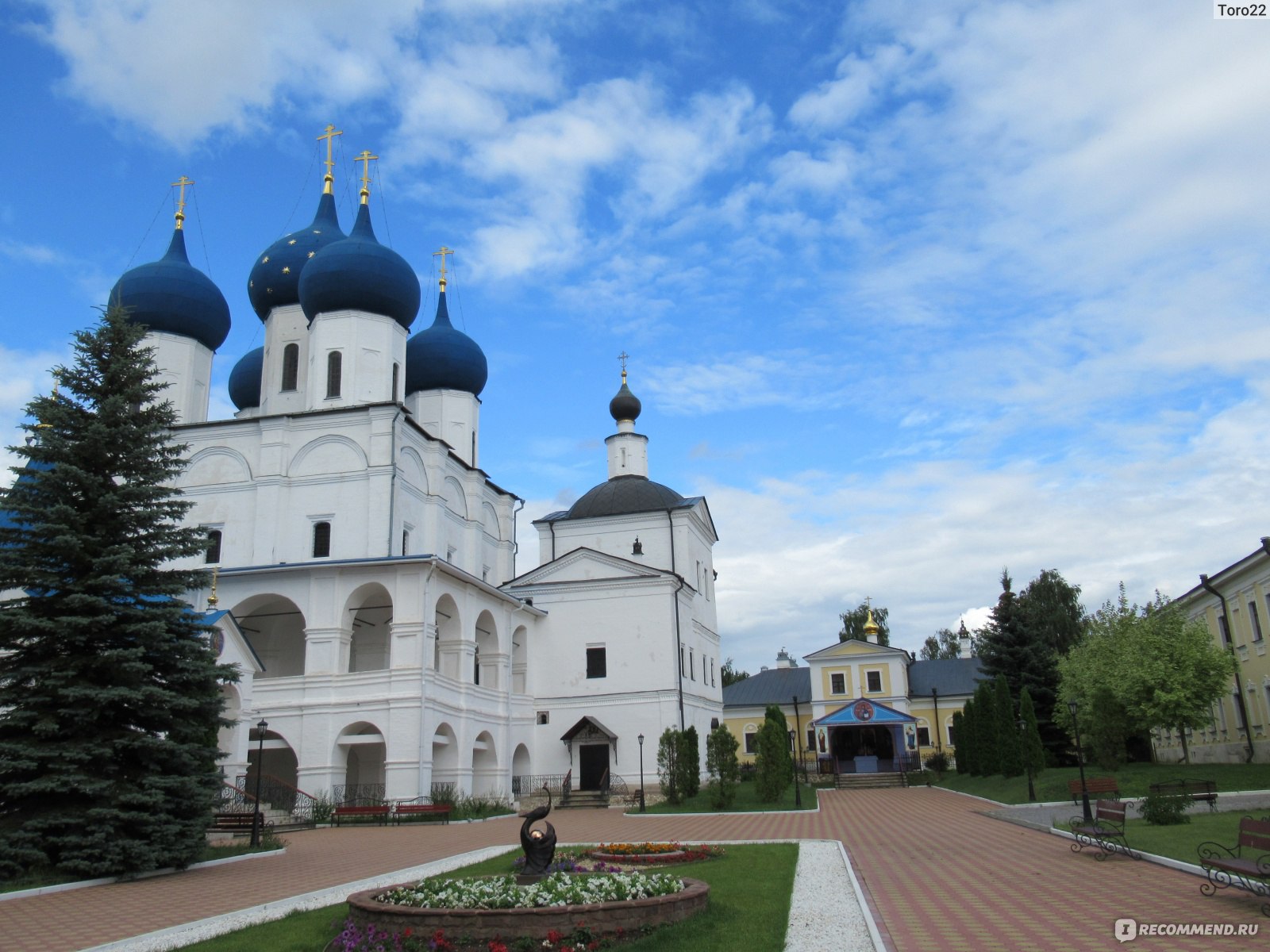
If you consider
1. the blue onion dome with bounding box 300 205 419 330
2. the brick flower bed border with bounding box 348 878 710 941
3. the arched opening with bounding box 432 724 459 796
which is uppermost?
the blue onion dome with bounding box 300 205 419 330

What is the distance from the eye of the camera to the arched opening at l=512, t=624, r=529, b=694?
1337 inches

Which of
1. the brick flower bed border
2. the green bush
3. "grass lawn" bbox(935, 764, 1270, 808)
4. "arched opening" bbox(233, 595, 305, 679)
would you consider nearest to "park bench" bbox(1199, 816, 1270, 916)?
the brick flower bed border

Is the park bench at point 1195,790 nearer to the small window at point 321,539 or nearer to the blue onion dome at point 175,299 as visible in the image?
the small window at point 321,539

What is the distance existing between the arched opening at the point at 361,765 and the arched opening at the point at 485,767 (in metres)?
2.76

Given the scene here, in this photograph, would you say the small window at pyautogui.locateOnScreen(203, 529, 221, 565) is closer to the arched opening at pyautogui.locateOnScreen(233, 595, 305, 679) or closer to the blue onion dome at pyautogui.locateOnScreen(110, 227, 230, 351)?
the arched opening at pyautogui.locateOnScreen(233, 595, 305, 679)

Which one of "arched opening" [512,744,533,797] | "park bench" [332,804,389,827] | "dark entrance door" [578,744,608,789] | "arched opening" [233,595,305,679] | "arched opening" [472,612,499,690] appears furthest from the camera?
"dark entrance door" [578,744,608,789]

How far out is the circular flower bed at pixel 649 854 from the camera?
13336 mm

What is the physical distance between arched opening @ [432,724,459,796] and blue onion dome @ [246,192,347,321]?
49.0 feet

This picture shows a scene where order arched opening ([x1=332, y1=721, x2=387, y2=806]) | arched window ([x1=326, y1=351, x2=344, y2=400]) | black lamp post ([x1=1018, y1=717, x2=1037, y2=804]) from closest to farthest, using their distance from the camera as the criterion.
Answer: black lamp post ([x1=1018, y1=717, x2=1037, y2=804])
arched opening ([x1=332, y1=721, x2=387, y2=806])
arched window ([x1=326, y1=351, x2=344, y2=400])

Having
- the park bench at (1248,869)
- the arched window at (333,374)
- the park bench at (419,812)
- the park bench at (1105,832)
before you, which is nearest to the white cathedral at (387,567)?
the arched window at (333,374)

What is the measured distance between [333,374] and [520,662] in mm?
11732

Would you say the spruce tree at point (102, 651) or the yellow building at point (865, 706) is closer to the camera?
the spruce tree at point (102, 651)

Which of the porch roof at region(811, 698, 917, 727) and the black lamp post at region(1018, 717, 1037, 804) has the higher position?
the porch roof at region(811, 698, 917, 727)

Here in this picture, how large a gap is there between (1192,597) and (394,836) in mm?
26052
